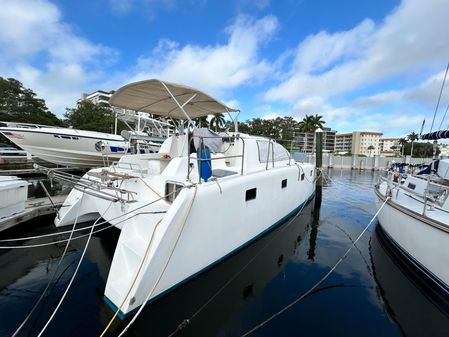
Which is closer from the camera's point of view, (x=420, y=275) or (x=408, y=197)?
(x=420, y=275)

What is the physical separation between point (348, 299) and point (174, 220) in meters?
2.80

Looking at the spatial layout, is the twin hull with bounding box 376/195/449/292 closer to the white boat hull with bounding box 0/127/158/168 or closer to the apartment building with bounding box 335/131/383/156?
the white boat hull with bounding box 0/127/158/168

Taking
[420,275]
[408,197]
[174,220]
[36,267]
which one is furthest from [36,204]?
[408,197]

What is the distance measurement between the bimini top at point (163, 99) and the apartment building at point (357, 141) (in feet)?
348

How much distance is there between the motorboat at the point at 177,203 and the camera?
112 inches

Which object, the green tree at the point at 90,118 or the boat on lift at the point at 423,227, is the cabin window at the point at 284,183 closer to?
the boat on lift at the point at 423,227

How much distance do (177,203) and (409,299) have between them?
12.1ft

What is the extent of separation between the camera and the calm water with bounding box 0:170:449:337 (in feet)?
9.27

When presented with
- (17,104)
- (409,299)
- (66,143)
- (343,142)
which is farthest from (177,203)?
(343,142)

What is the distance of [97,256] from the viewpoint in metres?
4.45

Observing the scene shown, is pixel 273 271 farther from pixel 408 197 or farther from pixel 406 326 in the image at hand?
pixel 408 197

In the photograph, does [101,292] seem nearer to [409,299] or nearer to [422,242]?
[409,299]

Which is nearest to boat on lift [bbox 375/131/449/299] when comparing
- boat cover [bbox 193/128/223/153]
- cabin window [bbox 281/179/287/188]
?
cabin window [bbox 281/179/287/188]

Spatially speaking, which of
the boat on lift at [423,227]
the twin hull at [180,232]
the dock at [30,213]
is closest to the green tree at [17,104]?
the dock at [30,213]
